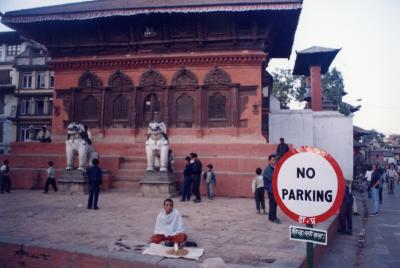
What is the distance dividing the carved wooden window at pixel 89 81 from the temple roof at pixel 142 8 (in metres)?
Answer: 2.99

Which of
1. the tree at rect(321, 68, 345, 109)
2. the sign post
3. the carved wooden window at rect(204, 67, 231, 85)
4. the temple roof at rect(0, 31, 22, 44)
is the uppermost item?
the temple roof at rect(0, 31, 22, 44)

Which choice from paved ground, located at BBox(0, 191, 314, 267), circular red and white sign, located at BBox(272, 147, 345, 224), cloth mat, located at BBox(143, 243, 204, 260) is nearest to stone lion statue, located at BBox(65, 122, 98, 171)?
paved ground, located at BBox(0, 191, 314, 267)

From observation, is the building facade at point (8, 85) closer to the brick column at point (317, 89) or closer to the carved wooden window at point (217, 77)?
the carved wooden window at point (217, 77)

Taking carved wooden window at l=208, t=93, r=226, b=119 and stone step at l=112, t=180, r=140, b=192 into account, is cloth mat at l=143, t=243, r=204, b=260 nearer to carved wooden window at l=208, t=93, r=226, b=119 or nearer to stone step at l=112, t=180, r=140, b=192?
stone step at l=112, t=180, r=140, b=192

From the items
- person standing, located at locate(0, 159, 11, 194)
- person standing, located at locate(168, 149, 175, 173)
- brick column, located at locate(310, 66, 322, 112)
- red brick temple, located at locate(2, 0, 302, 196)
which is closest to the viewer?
person standing, located at locate(168, 149, 175, 173)

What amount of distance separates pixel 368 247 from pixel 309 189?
6.70m

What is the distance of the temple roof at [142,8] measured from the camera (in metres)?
15.1

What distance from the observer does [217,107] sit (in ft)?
55.9

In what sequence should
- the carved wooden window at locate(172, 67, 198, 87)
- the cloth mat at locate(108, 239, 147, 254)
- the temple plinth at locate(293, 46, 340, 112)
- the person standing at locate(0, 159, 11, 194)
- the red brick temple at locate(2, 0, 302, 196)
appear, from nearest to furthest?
the cloth mat at locate(108, 239, 147, 254) < the person standing at locate(0, 159, 11, 194) < the red brick temple at locate(2, 0, 302, 196) < the carved wooden window at locate(172, 67, 198, 87) < the temple plinth at locate(293, 46, 340, 112)

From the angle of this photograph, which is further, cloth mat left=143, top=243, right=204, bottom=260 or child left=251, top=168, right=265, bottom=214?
child left=251, top=168, right=265, bottom=214

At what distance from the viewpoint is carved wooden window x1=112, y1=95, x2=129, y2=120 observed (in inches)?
713

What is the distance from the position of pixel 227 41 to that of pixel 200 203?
8.48m

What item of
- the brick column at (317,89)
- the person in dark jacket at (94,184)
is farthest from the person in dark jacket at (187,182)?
A: the brick column at (317,89)

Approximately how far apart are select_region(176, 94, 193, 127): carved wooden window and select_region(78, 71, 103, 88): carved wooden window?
14.6 ft
